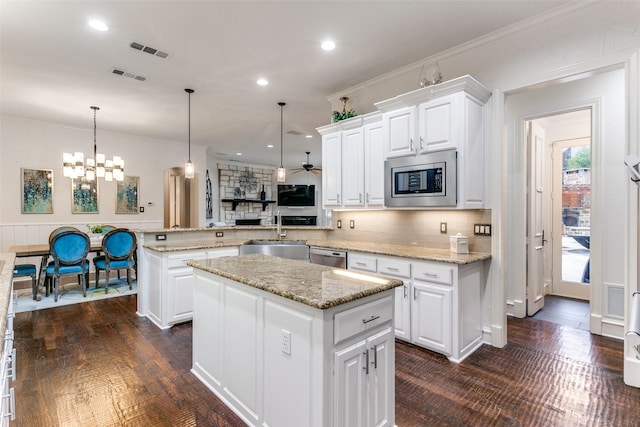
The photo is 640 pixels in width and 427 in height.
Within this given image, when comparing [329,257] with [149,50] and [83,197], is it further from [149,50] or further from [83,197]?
[83,197]

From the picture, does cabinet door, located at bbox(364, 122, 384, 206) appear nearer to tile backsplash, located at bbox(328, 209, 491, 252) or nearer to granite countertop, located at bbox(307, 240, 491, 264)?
tile backsplash, located at bbox(328, 209, 491, 252)

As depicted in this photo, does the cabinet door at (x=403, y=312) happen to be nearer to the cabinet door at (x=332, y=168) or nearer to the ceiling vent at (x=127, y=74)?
the cabinet door at (x=332, y=168)

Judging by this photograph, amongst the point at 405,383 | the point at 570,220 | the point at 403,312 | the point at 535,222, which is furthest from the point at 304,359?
the point at 570,220

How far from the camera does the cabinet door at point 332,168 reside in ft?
13.2

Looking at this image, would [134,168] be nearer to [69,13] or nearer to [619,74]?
[69,13]

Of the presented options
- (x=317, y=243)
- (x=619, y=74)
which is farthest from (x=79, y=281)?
(x=619, y=74)

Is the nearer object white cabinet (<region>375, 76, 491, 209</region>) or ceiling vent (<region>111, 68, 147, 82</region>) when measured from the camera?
white cabinet (<region>375, 76, 491, 209</region>)

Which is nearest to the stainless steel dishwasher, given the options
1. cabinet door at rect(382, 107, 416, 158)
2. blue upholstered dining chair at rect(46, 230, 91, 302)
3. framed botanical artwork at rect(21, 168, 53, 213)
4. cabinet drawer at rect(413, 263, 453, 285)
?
cabinet drawer at rect(413, 263, 453, 285)

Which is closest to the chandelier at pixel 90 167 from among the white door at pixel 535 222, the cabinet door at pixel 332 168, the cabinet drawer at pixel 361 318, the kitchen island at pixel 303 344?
the cabinet door at pixel 332 168

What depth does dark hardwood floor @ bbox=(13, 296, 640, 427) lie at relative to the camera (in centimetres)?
199

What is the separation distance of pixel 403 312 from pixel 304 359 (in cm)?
175

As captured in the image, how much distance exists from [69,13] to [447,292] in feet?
12.7

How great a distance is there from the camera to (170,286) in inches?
137

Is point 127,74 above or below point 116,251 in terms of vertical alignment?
above
